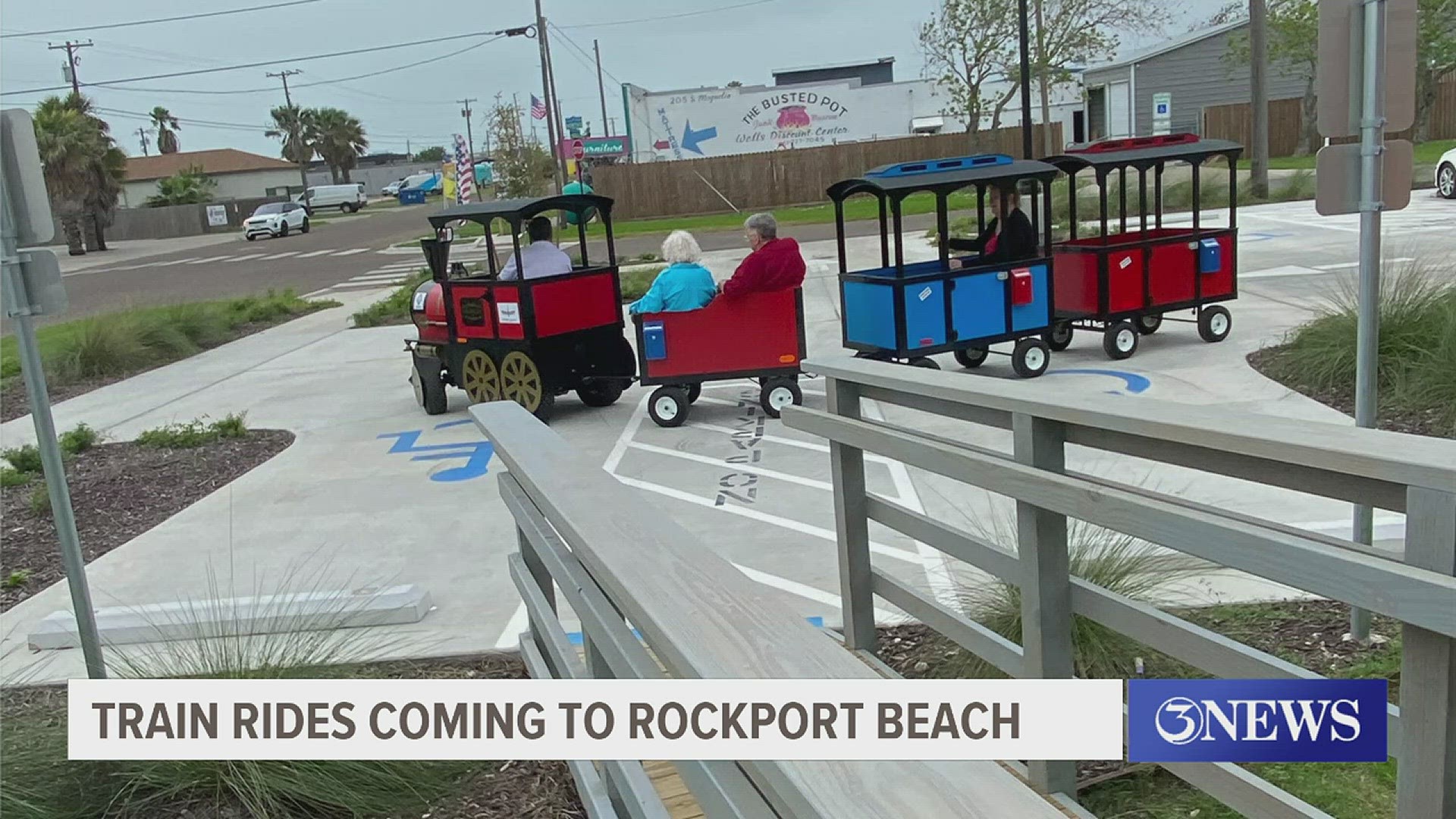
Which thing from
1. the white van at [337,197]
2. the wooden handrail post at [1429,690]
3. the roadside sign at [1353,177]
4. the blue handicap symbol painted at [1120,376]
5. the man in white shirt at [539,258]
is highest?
the white van at [337,197]

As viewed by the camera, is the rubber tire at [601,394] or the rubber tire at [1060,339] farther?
the rubber tire at [1060,339]

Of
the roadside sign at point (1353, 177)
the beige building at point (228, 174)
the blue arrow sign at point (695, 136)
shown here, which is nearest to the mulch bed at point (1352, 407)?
the roadside sign at point (1353, 177)

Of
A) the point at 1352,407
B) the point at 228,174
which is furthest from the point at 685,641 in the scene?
the point at 228,174

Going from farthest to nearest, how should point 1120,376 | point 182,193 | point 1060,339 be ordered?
point 182,193
point 1060,339
point 1120,376

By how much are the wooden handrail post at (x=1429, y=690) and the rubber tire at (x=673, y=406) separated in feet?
23.7

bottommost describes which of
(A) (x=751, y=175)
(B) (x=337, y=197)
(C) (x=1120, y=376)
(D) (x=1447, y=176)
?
(C) (x=1120, y=376)

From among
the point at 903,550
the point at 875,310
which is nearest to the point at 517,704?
the point at 903,550

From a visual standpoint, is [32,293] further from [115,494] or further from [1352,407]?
[1352,407]

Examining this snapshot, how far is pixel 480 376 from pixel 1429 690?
8.37m

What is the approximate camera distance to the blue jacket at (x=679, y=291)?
891 cm

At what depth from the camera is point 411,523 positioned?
272 inches

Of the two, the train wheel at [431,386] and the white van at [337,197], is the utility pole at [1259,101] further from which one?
the white van at [337,197]

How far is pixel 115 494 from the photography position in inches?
324

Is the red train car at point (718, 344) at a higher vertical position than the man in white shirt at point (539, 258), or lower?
lower
